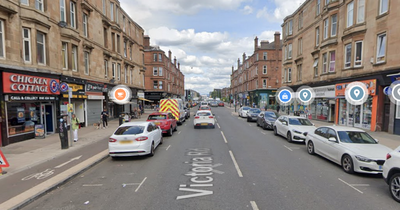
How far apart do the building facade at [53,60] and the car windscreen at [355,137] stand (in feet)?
40.3

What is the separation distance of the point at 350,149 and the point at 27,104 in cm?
1635

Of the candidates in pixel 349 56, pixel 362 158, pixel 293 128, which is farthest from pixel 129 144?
pixel 349 56

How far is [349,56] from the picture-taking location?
1814cm

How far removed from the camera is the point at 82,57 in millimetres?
18125

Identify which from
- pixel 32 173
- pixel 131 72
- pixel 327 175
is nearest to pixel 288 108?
pixel 131 72

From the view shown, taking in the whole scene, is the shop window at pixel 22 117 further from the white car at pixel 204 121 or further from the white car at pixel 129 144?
the white car at pixel 204 121

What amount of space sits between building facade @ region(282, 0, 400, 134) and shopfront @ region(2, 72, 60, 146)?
2240 centimetres

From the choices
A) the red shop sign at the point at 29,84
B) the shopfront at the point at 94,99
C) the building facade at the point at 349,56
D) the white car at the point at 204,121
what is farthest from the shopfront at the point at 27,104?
the building facade at the point at 349,56

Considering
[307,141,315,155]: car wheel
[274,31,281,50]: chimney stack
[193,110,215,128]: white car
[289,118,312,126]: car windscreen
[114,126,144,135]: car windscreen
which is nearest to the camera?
[114,126,144,135]: car windscreen

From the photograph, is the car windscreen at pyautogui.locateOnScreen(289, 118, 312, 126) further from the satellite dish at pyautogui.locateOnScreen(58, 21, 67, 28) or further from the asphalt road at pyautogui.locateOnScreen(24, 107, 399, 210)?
the satellite dish at pyautogui.locateOnScreen(58, 21, 67, 28)

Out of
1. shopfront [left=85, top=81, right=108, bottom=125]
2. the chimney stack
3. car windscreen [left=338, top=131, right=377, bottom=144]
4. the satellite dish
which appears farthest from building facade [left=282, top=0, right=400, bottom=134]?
shopfront [left=85, top=81, right=108, bottom=125]

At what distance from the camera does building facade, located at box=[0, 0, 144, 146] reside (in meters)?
11.3

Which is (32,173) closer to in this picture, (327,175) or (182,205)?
(182,205)

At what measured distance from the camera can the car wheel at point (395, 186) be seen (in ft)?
16.0
